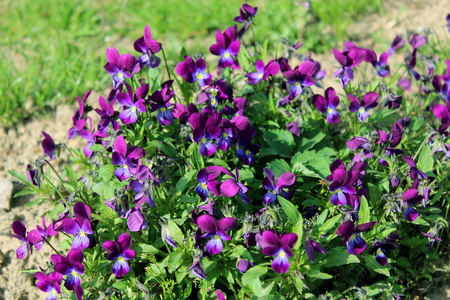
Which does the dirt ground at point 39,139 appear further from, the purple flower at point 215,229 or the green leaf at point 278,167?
the purple flower at point 215,229

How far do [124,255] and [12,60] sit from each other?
366cm

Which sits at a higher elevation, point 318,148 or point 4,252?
point 318,148

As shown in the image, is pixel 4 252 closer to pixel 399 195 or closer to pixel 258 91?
pixel 258 91

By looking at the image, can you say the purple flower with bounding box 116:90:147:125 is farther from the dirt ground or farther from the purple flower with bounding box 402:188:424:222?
the purple flower with bounding box 402:188:424:222

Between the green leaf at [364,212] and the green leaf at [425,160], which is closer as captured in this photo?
the green leaf at [364,212]

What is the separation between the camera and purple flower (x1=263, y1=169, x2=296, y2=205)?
106 inches

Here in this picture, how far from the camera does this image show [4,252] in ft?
11.4

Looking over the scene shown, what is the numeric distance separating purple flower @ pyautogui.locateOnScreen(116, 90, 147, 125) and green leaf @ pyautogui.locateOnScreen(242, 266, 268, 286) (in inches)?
44.9

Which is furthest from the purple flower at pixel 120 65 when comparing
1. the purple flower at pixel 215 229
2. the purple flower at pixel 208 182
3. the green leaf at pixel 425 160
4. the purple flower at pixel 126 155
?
the green leaf at pixel 425 160

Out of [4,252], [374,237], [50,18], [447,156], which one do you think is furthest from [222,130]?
[50,18]

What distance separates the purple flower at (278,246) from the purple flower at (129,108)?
1.08m

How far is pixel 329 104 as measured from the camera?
3.28m

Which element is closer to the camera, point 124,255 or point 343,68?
point 124,255

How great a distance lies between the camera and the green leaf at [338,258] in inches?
106
